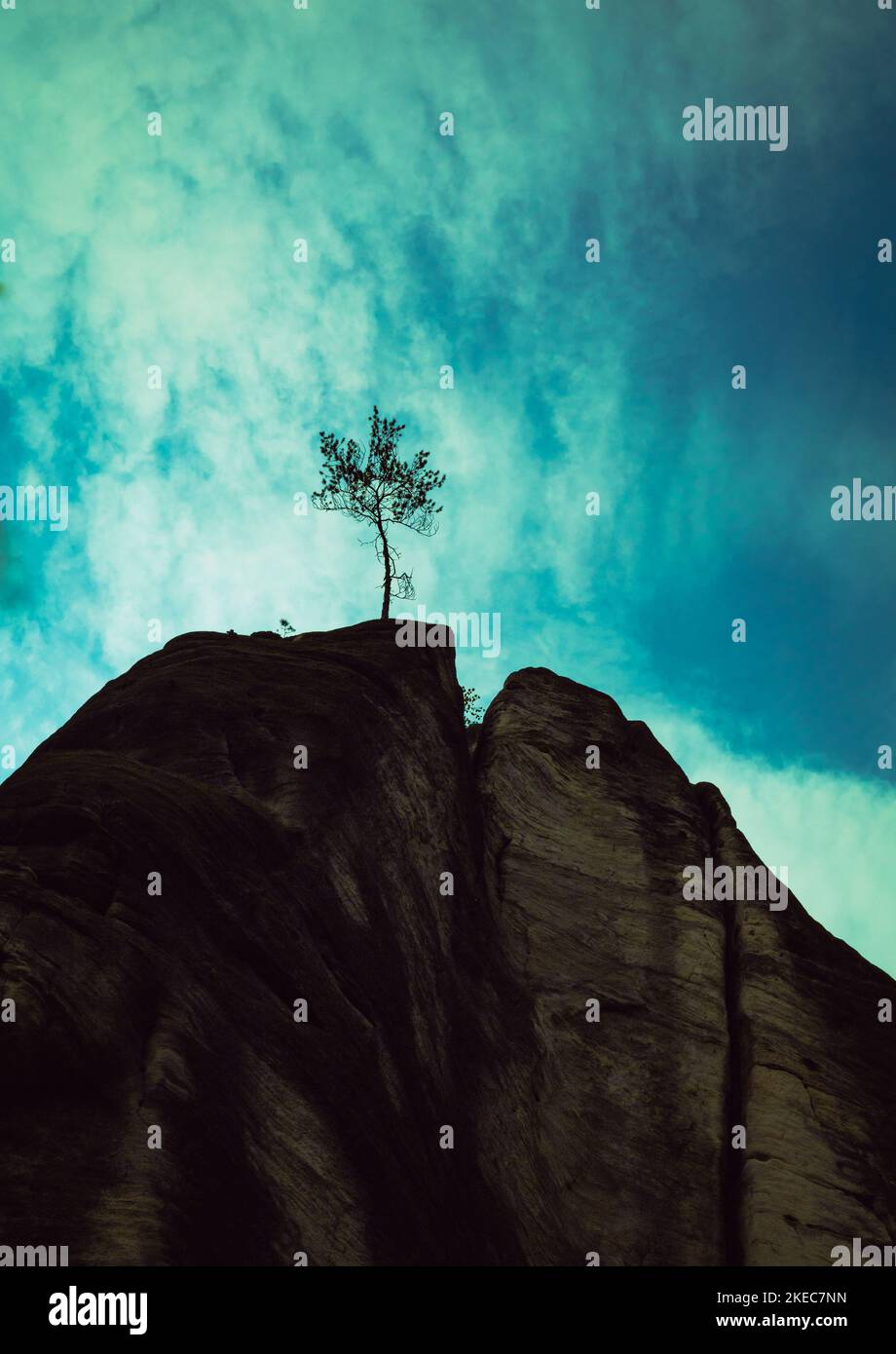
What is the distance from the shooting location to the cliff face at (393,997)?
1861cm

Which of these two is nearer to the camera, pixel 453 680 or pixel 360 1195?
pixel 360 1195

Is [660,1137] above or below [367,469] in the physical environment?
below

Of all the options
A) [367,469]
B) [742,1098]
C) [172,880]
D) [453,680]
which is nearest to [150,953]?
[172,880]

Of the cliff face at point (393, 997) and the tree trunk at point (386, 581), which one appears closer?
the cliff face at point (393, 997)

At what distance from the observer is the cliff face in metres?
18.6

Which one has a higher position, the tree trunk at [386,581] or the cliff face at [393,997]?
the tree trunk at [386,581]

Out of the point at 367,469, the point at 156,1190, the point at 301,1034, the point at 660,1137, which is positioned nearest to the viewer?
the point at 156,1190

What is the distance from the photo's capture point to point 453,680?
3691cm

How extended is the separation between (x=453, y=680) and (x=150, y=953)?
1765 centimetres

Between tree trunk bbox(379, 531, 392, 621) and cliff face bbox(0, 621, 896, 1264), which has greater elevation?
tree trunk bbox(379, 531, 392, 621)

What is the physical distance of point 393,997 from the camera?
2545 centimetres

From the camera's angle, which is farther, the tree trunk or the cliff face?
the tree trunk
